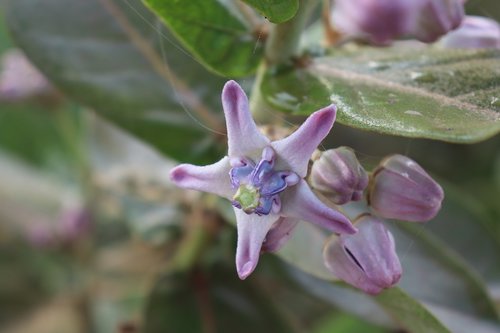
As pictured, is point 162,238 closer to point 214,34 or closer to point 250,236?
point 214,34

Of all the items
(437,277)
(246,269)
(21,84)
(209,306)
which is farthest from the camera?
(21,84)

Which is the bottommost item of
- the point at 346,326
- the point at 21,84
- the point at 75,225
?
the point at 346,326

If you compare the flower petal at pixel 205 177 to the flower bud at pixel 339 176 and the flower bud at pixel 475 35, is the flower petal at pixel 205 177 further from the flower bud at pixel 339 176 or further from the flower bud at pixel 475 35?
the flower bud at pixel 475 35

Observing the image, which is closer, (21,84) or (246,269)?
(246,269)

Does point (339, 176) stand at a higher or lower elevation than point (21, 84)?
higher

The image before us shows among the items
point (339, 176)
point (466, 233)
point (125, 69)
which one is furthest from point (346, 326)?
point (339, 176)

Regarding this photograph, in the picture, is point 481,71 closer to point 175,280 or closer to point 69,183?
point 175,280

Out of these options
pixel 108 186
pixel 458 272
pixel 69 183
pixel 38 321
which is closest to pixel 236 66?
pixel 458 272
